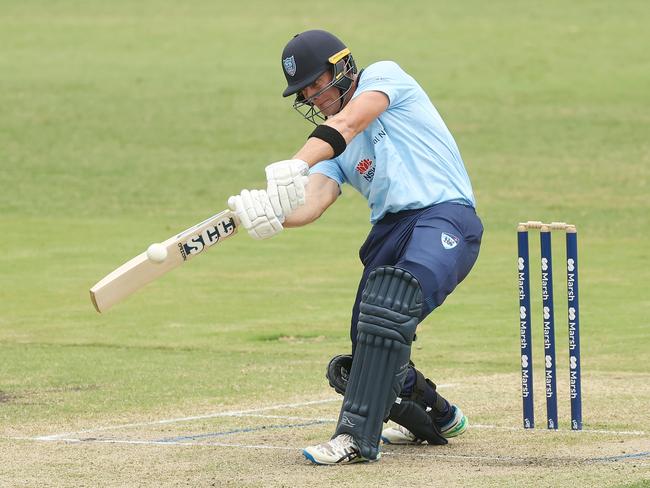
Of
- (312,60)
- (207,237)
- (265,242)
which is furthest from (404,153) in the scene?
(265,242)

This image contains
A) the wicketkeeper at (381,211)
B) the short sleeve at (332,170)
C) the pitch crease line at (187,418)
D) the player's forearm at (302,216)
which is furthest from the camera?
the pitch crease line at (187,418)

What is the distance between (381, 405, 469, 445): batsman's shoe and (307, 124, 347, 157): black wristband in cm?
144

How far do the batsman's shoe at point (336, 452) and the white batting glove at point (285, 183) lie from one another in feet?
3.20

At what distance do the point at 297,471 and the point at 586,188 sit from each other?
621 inches

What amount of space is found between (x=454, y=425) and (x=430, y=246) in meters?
1.02

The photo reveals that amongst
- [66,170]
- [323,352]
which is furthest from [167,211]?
[323,352]

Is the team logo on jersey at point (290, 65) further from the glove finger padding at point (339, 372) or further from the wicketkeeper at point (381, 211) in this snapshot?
the glove finger padding at point (339, 372)

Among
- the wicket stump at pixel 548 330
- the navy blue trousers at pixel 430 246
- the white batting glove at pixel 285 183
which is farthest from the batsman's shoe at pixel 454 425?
the white batting glove at pixel 285 183

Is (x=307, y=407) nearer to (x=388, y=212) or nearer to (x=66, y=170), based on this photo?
(x=388, y=212)

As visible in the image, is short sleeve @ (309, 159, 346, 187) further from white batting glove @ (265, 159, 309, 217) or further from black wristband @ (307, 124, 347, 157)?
white batting glove @ (265, 159, 309, 217)

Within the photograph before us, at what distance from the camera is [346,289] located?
45.7ft

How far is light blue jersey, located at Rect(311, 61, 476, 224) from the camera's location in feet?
20.6

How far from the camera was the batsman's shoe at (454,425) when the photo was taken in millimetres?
6734

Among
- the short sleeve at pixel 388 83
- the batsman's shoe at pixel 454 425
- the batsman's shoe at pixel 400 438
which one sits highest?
the short sleeve at pixel 388 83
